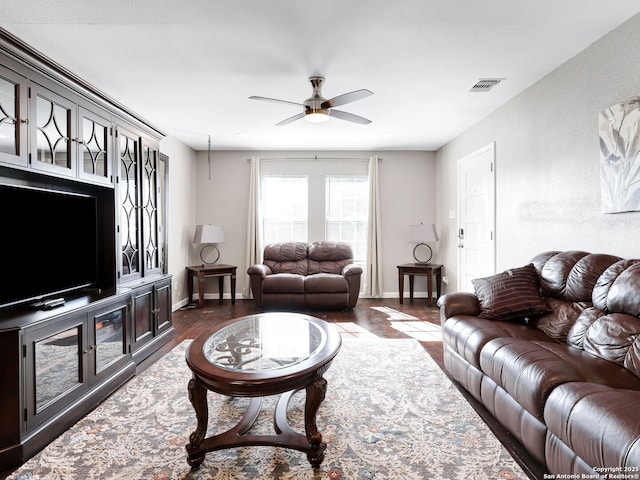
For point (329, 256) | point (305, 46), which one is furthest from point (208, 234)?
point (305, 46)

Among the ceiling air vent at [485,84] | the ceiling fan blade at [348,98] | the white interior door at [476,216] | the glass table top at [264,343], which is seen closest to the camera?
the glass table top at [264,343]

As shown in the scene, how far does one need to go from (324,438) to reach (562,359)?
1303 mm

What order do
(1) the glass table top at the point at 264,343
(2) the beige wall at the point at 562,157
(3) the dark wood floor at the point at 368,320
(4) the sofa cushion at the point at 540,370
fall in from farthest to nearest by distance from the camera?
(3) the dark wood floor at the point at 368,320 → (2) the beige wall at the point at 562,157 → (1) the glass table top at the point at 264,343 → (4) the sofa cushion at the point at 540,370

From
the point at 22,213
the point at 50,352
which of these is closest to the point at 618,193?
the point at 50,352

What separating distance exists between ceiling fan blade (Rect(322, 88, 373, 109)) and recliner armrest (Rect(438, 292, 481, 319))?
5.85 feet

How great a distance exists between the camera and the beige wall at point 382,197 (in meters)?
5.83

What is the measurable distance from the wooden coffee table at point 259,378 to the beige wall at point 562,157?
2.14 meters

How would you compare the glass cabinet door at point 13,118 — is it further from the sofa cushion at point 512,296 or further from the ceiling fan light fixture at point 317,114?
the sofa cushion at point 512,296

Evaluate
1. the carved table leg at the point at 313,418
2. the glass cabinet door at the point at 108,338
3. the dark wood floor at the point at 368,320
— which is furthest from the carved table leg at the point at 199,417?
the dark wood floor at the point at 368,320

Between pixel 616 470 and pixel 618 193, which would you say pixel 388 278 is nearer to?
pixel 618 193

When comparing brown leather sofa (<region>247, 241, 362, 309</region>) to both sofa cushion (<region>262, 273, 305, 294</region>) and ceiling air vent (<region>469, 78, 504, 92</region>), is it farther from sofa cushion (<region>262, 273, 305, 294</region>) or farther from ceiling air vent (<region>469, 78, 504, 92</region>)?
ceiling air vent (<region>469, 78, 504, 92</region>)

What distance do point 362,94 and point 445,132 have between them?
8.08ft

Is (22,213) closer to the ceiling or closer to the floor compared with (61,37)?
closer to the floor

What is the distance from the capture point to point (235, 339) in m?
2.15
